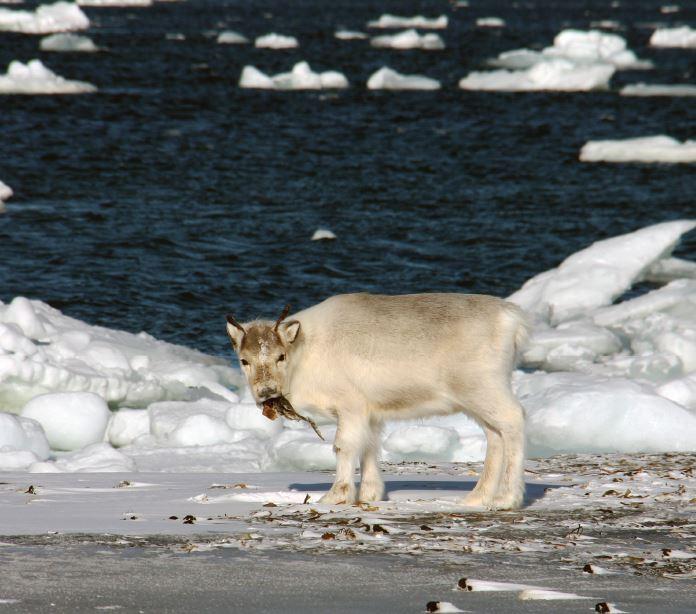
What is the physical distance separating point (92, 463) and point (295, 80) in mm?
47603

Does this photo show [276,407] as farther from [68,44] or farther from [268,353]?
[68,44]

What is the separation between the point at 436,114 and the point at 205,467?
3875cm

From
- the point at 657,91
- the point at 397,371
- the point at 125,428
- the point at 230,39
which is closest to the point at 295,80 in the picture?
the point at 657,91

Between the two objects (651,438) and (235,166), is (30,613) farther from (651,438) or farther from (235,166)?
(235,166)

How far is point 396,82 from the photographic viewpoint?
57.6 meters

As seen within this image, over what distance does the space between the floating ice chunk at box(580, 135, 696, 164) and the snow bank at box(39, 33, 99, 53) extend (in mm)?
42963

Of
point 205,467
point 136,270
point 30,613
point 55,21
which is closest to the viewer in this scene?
point 30,613

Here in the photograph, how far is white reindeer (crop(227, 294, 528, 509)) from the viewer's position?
8.43 m

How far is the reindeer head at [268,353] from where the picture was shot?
8359mm

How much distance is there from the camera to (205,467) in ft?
38.2

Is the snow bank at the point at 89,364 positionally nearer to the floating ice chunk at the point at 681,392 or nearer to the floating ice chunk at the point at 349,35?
the floating ice chunk at the point at 681,392

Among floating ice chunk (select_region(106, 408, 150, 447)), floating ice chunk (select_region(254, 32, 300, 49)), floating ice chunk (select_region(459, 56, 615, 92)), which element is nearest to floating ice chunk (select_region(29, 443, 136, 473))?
floating ice chunk (select_region(106, 408, 150, 447))

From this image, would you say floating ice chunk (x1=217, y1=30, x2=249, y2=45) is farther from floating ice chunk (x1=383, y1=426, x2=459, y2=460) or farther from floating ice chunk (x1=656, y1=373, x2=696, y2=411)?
floating ice chunk (x1=383, y1=426, x2=459, y2=460)

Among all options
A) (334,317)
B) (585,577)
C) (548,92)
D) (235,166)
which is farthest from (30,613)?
(548,92)
